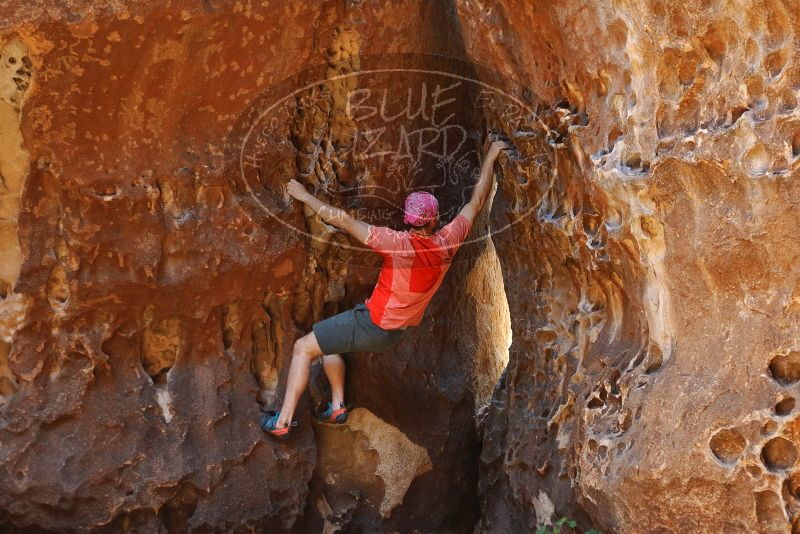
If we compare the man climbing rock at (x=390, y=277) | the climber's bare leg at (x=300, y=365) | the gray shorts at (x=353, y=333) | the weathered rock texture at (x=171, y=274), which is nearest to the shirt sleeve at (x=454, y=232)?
the man climbing rock at (x=390, y=277)

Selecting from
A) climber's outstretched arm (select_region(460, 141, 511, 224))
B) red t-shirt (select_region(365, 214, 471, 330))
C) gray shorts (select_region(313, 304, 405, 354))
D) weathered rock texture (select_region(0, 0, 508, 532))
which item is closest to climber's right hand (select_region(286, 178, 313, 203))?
weathered rock texture (select_region(0, 0, 508, 532))

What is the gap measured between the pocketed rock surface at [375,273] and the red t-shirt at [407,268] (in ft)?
1.20

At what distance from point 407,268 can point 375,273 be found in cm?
46

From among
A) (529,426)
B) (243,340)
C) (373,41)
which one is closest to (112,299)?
(243,340)

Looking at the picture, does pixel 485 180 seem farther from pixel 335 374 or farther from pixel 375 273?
pixel 335 374

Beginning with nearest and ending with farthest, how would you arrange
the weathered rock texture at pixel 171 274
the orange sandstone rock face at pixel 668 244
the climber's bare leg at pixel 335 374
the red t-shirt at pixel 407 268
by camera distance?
the orange sandstone rock face at pixel 668 244 → the weathered rock texture at pixel 171 274 → the red t-shirt at pixel 407 268 → the climber's bare leg at pixel 335 374

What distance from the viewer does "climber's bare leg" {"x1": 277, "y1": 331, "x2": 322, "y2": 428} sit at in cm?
386

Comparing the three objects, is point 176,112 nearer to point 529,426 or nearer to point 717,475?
point 529,426

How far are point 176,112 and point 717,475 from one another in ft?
7.18

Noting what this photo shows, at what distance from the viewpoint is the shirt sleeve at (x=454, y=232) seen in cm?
370

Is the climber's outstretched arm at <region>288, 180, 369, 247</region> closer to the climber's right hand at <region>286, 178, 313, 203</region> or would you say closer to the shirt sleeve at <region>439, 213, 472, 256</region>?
the climber's right hand at <region>286, 178, 313, 203</region>

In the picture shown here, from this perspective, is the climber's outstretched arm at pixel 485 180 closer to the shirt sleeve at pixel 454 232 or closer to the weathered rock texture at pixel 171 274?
the shirt sleeve at pixel 454 232

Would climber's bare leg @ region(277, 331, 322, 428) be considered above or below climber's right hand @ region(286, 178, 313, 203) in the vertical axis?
below

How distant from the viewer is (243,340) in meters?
3.99
